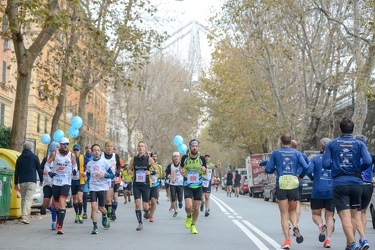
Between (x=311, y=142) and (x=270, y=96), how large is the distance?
10836 millimetres

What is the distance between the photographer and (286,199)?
11828mm

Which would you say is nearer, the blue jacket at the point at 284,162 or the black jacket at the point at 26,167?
the blue jacket at the point at 284,162

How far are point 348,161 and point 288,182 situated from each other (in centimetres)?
178

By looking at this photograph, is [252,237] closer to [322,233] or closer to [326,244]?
[322,233]

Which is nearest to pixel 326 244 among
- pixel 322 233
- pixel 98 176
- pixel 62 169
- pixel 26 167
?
pixel 322 233

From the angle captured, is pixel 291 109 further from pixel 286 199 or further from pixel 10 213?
pixel 286 199

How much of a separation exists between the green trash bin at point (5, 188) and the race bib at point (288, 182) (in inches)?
329

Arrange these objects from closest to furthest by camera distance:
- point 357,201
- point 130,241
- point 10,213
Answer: point 357,201 < point 130,241 < point 10,213

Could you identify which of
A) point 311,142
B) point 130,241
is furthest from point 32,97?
point 130,241

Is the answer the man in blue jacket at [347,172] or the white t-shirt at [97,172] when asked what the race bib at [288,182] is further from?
the white t-shirt at [97,172]

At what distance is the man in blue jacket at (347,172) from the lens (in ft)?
33.3

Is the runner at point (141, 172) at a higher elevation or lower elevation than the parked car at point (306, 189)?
lower

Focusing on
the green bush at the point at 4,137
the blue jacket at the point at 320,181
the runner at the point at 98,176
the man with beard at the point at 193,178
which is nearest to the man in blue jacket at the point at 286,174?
the blue jacket at the point at 320,181

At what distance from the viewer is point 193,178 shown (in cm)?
1493
